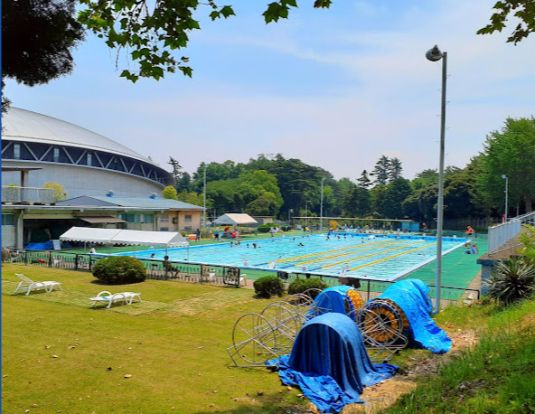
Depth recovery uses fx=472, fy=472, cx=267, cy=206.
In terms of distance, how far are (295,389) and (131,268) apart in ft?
44.8

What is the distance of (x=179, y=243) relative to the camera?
1035 inches

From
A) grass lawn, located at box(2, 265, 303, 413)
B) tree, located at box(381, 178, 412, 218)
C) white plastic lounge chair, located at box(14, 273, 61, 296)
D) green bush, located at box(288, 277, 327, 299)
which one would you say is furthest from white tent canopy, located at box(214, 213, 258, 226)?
grass lawn, located at box(2, 265, 303, 413)

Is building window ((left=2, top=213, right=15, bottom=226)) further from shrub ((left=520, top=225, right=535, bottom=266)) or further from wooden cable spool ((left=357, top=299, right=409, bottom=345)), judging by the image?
shrub ((left=520, top=225, right=535, bottom=266))

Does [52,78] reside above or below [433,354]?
above

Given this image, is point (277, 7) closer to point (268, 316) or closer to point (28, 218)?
point (268, 316)

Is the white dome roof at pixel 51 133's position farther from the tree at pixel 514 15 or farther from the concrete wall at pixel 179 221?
the tree at pixel 514 15

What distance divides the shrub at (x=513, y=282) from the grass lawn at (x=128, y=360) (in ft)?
25.4

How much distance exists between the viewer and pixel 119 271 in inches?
810

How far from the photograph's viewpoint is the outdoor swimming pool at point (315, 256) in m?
31.4

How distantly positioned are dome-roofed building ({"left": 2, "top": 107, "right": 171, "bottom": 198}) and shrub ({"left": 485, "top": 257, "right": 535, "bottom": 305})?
51254 millimetres

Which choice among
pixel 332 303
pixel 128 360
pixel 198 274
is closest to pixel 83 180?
pixel 198 274

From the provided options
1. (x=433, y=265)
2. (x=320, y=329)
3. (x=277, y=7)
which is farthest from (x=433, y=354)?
(x=433, y=265)

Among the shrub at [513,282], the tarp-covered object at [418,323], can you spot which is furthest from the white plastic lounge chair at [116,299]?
the shrub at [513,282]

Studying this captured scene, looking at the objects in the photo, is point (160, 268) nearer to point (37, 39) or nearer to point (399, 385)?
point (399, 385)
